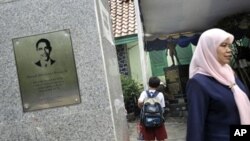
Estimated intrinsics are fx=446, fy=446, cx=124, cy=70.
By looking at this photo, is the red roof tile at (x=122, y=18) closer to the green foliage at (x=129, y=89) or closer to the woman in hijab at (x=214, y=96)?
the green foliage at (x=129, y=89)

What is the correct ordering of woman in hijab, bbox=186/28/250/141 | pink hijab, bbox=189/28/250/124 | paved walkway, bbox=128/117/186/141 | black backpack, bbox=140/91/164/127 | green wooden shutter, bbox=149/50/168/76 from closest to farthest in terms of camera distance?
woman in hijab, bbox=186/28/250/141
pink hijab, bbox=189/28/250/124
black backpack, bbox=140/91/164/127
paved walkway, bbox=128/117/186/141
green wooden shutter, bbox=149/50/168/76

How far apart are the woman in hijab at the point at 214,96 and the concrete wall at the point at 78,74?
1.81 ft

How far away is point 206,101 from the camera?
9.27ft

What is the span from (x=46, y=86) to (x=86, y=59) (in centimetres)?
33

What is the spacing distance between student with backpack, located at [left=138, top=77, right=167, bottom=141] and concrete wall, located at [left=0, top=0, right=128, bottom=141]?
12.0ft

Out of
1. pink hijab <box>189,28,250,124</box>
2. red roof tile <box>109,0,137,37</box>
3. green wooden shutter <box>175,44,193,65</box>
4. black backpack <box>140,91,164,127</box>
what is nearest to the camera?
pink hijab <box>189,28,250,124</box>

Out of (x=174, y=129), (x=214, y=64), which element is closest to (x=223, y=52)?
(x=214, y=64)

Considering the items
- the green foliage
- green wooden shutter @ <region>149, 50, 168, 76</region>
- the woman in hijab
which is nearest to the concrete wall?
the woman in hijab

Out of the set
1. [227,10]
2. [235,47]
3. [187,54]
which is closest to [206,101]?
[227,10]

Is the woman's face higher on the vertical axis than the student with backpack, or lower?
higher

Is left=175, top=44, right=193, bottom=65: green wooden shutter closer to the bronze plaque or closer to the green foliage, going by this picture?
the green foliage

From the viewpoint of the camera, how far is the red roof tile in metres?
16.5

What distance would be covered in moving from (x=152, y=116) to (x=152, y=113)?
1.8 inches

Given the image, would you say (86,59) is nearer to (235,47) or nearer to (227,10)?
(227,10)
